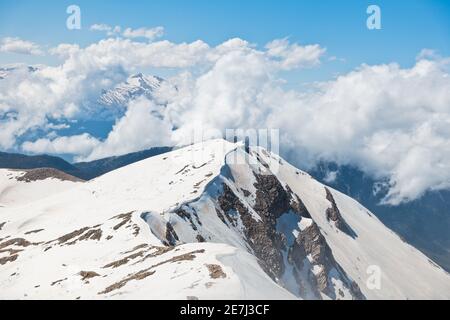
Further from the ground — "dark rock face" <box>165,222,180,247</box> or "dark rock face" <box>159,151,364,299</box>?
"dark rock face" <box>165,222,180,247</box>

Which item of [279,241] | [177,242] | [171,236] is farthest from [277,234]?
[177,242]

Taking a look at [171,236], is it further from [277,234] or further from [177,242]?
[277,234]

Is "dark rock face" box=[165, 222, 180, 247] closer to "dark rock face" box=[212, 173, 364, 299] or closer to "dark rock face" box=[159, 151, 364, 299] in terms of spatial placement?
"dark rock face" box=[159, 151, 364, 299]

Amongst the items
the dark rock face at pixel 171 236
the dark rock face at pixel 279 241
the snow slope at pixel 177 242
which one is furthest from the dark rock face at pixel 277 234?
the dark rock face at pixel 171 236

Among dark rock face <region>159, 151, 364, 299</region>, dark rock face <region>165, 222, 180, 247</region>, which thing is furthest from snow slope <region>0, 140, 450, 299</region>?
dark rock face <region>159, 151, 364, 299</region>

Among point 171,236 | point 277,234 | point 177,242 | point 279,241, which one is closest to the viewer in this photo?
point 177,242

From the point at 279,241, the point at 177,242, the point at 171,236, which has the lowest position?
the point at 279,241

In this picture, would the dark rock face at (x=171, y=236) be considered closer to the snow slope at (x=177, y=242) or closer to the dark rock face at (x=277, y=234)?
the snow slope at (x=177, y=242)
